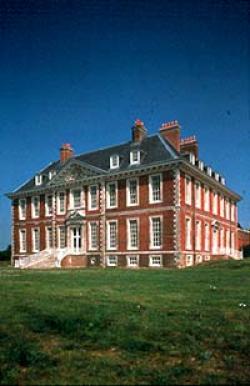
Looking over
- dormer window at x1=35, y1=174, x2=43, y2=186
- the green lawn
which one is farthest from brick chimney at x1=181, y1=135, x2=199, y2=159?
the green lawn

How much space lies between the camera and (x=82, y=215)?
135ft

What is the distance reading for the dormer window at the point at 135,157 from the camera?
37.5 meters

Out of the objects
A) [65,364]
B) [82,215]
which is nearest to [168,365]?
[65,364]

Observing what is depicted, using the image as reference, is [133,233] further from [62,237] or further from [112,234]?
[62,237]

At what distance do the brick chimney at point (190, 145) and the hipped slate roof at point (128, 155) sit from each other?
14.9 feet

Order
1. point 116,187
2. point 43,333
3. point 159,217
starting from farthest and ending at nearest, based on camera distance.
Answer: point 116,187
point 159,217
point 43,333

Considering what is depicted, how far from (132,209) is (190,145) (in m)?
10.2

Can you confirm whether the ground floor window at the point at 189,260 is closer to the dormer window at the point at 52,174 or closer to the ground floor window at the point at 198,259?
the ground floor window at the point at 198,259

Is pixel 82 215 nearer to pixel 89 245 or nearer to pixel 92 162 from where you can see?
pixel 89 245

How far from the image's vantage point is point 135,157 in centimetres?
3778

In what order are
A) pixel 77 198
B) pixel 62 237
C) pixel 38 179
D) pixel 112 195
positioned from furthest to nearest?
pixel 38 179, pixel 62 237, pixel 77 198, pixel 112 195

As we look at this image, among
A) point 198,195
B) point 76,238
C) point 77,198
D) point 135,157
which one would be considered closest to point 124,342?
point 135,157

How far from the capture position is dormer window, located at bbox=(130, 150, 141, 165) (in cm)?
3748

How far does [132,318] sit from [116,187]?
3140cm
